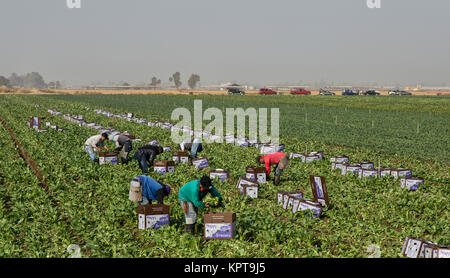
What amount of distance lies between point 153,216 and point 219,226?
1.42m

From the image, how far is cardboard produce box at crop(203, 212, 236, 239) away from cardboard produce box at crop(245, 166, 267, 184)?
4604 mm

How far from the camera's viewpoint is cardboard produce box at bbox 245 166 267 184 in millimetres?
12859

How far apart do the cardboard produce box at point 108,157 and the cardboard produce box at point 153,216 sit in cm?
677

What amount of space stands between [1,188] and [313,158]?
10.8 meters

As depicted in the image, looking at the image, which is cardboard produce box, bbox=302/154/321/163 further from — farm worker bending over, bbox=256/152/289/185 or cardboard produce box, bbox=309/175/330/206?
cardboard produce box, bbox=309/175/330/206

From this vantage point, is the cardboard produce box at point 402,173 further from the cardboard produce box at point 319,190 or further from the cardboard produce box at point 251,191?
the cardboard produce box at point 251,191

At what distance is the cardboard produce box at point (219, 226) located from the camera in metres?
8.29

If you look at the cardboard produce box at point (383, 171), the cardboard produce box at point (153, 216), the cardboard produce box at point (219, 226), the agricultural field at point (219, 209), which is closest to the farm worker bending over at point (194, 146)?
the agricultural field at point (219, 209)

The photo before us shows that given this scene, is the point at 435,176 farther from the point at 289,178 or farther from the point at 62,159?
the point at 62,159

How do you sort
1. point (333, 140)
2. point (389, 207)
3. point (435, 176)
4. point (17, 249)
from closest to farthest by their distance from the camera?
point (17, 249) → point (389, 207) → point (435, 176) → point (333, 140)

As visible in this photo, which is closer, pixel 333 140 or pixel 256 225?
pixel 256 225

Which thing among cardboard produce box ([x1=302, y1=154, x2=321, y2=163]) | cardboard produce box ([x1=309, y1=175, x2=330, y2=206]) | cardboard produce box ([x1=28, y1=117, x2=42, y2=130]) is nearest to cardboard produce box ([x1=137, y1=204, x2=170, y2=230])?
cardboard produce box ([x1=309, y1=175, x2=330, y2=206])

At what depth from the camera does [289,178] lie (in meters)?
13.9

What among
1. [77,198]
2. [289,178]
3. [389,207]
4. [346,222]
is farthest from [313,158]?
[77,198]
